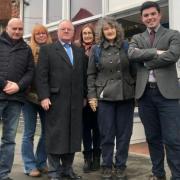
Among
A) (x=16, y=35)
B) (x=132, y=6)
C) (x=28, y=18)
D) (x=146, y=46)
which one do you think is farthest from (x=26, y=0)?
(x=146, y=46)

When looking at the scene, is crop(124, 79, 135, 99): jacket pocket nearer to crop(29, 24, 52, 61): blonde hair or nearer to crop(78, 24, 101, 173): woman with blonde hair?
crop(78, 24, 101, 173): woman with blonde hair

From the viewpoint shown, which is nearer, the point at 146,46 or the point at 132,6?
the point at 146,46

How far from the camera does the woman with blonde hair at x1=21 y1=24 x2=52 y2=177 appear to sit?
16.9ft

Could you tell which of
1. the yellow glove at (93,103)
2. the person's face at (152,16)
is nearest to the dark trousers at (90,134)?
the yellow glove at (93,103)

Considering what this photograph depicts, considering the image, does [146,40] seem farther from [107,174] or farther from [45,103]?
[107,174]

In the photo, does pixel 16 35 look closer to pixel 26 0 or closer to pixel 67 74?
pixel 67 74

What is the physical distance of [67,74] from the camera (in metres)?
4.80

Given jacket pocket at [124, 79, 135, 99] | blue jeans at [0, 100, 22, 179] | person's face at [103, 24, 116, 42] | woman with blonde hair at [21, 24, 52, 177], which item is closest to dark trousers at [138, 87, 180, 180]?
jacket pocket at [124, 79, 135, 99]

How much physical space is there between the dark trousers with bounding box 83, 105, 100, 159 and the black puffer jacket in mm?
997

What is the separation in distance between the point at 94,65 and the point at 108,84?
0.31 metres

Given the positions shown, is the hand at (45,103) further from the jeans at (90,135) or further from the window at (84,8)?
the window at (84,8)

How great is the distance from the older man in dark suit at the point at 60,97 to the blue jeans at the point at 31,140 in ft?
1.28

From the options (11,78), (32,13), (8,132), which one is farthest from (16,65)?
(32,13)

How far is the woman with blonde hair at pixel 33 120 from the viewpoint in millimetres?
5152
